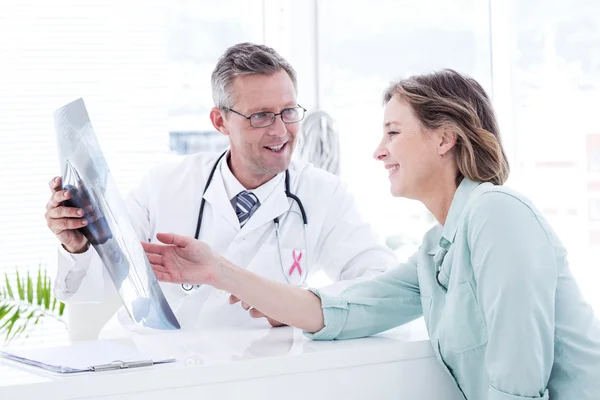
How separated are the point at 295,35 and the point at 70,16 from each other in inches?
38.0

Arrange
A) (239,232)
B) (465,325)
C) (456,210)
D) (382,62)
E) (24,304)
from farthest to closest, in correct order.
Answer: (382,62), (24,304), (239,232), (456,210), (465,325)

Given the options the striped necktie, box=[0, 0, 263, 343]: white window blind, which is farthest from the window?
the striped necktie

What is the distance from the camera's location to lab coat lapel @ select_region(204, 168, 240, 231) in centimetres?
206

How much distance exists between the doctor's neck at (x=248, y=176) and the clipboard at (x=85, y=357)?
877 mm

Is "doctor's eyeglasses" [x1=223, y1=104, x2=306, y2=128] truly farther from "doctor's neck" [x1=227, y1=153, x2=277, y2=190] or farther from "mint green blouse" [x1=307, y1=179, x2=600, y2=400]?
"mint green blouse" [x1=307, y1=179, x2=600, y2=400]

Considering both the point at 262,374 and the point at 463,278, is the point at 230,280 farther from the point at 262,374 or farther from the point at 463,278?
the point at 463,278

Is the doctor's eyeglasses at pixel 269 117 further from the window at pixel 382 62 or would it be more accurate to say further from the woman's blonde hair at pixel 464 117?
the window at pixel 382 62

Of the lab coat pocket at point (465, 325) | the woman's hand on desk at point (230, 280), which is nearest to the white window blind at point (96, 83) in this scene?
the woman's hand on desk at point (230, 280)

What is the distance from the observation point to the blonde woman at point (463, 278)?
1.15 meters

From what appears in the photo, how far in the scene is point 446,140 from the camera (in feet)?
4.62

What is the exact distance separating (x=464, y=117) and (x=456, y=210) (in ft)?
0.60

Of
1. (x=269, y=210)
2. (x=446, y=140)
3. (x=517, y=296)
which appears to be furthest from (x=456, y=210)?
(x=269, y=210)

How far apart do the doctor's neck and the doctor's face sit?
0.01 m

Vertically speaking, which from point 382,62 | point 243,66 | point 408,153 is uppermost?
point 382,62
